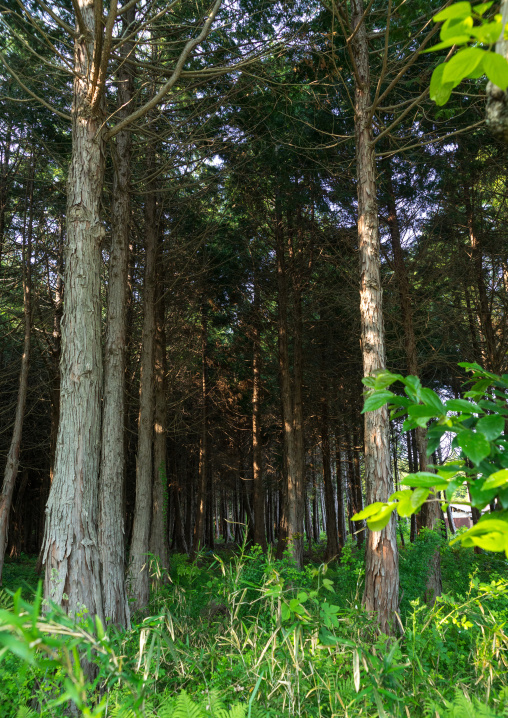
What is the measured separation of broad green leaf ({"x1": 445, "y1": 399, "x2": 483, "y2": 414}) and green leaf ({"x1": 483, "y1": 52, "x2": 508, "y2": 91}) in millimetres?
714

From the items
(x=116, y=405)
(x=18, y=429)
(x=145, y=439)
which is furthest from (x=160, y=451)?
(x=116, y=405)

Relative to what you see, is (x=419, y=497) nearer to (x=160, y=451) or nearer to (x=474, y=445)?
(x=474, y=445)

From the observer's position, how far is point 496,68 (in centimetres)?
101

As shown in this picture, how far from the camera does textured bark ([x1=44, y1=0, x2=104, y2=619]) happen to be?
4562mm

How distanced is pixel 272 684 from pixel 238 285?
14762 millimetres

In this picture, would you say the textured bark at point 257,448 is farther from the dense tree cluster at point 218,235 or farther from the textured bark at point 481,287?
the textured bark at point 481,287

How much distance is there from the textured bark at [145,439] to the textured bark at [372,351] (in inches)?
148

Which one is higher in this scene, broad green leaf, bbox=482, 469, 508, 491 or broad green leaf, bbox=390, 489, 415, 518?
broad green leaf, bbox=482, 469, 508, 491

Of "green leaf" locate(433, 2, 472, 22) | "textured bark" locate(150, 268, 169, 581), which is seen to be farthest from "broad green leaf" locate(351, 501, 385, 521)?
"textured bark" locate(150, 268, 169, 581)

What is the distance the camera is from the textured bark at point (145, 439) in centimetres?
877

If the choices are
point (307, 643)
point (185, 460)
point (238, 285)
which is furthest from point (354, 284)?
point (185, 460)

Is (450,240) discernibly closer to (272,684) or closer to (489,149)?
(489,149)

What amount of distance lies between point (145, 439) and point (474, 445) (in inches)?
373

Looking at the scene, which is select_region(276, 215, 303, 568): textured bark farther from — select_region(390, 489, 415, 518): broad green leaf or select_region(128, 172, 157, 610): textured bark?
select_region(390, 489, 415, 518): broad green leaf
